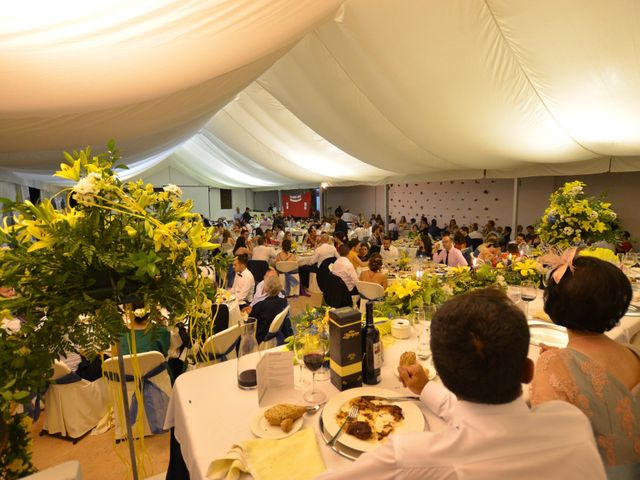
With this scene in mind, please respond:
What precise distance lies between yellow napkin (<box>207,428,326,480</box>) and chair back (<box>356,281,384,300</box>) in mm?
3458

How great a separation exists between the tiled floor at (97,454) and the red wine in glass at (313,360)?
1879 mm

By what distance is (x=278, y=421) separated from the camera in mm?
1382

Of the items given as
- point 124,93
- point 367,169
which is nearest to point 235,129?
point 367,169

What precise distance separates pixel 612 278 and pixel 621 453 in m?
0.59

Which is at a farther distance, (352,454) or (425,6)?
(425,6)

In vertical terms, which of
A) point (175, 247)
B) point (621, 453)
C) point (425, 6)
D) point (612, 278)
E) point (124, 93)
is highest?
point (425, 6)

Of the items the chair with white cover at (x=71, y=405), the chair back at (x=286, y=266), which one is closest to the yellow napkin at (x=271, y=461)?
the chair with white cover at (x=71, y=405)

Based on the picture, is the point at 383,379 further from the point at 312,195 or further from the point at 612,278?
the point at 312,195

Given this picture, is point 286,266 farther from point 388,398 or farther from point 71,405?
point 388,398

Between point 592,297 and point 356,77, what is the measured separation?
5.25 meters

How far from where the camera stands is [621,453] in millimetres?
1273

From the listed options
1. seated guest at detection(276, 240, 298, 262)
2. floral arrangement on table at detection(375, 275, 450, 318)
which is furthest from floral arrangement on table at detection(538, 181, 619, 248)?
seated guest at detection(276, 240, 298, 262)

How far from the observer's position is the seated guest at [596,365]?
1.27 meters

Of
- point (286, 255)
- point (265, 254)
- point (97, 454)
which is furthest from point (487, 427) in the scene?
point (265, 254)
